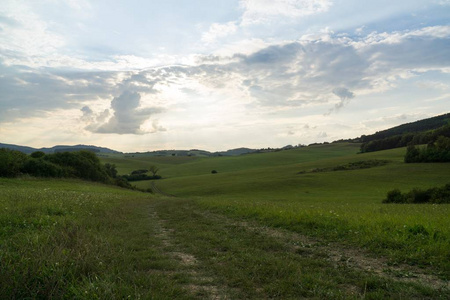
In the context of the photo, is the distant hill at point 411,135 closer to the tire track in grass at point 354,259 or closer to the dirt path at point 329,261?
the tire track in grass at point 354,259

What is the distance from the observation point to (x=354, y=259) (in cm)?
773

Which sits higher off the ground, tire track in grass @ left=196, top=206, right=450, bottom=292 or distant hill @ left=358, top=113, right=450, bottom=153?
distant hill @ left=358, top=113, right=450, bottom=153

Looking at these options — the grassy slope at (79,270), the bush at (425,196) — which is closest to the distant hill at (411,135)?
the bush at (425,196)

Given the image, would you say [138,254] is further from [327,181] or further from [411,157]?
[411,157]

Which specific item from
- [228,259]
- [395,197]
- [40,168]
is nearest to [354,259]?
[228,259]

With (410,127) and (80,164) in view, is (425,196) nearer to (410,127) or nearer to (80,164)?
(80,164)

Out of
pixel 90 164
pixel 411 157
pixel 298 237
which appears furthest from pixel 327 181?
pixel 298 237

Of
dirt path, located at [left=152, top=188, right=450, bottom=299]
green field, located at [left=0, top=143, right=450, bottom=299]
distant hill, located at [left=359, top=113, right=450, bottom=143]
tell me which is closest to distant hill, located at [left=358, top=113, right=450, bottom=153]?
distant hill, located at [left=359, top=113, right=450, bottom=143]

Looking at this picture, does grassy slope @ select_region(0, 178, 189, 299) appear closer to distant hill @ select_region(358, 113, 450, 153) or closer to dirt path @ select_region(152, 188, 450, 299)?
dirt path @ select_region(152, 188, 450, 299)

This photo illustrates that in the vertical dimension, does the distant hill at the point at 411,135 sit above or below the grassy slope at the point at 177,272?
above

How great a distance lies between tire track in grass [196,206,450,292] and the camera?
6086 mm

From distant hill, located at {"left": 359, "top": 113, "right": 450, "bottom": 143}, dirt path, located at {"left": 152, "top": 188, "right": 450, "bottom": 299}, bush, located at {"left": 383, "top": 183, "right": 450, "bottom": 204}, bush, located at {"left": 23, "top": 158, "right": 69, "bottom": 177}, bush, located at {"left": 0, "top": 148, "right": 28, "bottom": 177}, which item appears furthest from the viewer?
distant hill, located at {"left": 359, "top": 113, "right": 450, "bottom": 143}

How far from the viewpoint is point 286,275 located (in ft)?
20.7

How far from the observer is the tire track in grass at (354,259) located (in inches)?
240
